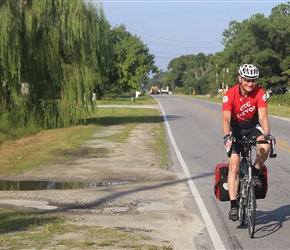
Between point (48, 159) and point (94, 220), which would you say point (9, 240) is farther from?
point (48, 159)

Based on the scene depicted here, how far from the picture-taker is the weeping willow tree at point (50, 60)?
26328 millimetres

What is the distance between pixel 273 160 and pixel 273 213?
7177mm

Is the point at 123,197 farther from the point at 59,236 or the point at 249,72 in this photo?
the point at 249,72

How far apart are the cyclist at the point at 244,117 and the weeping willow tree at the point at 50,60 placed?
18.3 meters

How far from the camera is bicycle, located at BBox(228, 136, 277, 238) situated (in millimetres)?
8016

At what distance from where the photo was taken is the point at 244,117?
8.52m

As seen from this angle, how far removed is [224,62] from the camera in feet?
314

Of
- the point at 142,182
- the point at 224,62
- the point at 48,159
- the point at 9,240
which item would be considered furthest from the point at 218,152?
the point at 224,62

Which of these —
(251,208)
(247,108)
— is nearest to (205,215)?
(251,208)

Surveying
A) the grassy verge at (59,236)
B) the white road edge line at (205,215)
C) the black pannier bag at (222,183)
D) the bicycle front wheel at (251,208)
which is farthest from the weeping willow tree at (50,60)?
the bicycle front wheel at (251,208)

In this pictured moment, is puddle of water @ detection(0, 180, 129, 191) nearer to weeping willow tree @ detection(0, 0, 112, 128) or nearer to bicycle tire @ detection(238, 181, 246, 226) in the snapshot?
bicycle tire @ detection(238, 181, 246, 226)

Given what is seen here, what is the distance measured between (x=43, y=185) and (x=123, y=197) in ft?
8.59

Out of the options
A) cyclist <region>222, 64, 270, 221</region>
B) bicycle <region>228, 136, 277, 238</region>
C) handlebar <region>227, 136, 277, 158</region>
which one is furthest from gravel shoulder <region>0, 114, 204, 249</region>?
handlebar <region>227, 136, 277, 158</region>

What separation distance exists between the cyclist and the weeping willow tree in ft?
60.1
